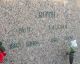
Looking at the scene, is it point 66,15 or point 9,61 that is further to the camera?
point 66,15

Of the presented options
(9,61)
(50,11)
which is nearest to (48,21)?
(50,11)

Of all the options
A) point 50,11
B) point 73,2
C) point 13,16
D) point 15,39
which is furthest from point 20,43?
point 73,2

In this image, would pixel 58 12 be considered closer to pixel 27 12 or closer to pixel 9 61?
pixel 27 12

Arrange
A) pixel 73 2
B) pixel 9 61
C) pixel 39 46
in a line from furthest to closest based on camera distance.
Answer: pixel 73 2 → pixel 39 46 → pixel 9 61

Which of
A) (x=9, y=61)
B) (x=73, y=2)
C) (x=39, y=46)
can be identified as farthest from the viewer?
(x=73, y=2)

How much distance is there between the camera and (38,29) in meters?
2.99

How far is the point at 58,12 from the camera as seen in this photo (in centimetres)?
313

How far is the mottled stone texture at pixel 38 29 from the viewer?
280 centimetres

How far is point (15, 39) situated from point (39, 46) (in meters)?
0.31

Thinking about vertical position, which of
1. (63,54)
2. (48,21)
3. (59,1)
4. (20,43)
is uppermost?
(59,1)

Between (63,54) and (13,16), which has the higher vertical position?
(13,16)

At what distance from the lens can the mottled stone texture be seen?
2797 mm

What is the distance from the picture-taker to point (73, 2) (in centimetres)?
323

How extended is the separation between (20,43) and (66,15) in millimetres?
677
